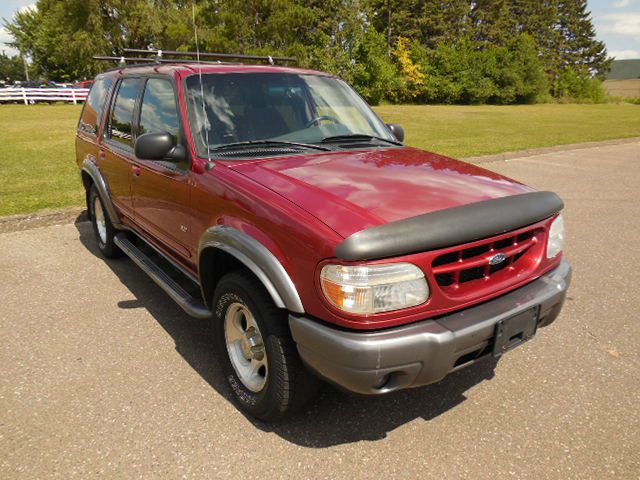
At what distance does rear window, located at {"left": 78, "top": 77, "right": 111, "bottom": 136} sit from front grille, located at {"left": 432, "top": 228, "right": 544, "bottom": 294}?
3852 millimetres

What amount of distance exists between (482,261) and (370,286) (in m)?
0.61

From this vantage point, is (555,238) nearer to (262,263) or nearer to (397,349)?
(397,349)

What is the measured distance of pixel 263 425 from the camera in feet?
8.70

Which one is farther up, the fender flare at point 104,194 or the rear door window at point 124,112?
the rear door window at point 124,112

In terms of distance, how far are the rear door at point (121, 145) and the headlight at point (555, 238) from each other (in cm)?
300

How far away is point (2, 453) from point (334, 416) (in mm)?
1678

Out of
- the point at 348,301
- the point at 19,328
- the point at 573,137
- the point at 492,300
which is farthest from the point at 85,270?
the point at 573,137

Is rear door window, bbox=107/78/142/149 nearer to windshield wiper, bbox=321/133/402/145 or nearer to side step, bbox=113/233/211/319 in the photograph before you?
side step, bbox=113/233/211/319

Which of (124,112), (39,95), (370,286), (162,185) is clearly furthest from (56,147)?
(39,95)

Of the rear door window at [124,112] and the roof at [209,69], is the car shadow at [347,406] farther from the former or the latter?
the roof at [209,69]

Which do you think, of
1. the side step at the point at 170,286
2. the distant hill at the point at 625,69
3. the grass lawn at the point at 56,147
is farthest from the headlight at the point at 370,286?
the distant hill at the point at 625,69

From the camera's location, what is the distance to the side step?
3.05 metres

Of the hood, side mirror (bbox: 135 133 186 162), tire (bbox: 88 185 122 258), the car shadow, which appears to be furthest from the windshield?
tire (bbox: 88 185 122 258)

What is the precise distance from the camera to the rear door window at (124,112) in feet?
13.2
